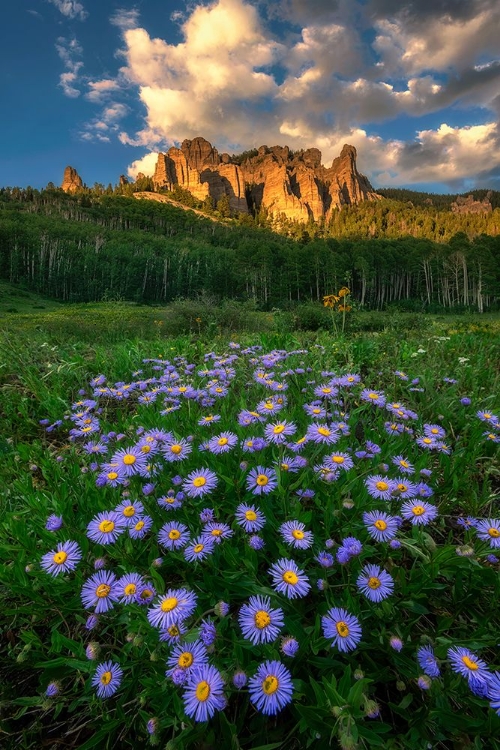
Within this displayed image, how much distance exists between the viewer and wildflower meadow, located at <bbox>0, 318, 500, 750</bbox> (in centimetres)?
92

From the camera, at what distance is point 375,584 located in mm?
1071

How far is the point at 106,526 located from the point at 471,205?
7299 inches

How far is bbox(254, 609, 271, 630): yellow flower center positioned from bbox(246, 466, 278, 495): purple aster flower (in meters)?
0.38

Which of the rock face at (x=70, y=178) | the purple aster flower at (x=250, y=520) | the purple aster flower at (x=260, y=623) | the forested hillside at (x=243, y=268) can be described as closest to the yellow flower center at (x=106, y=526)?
the purple aster flower at (x=250, y=520)

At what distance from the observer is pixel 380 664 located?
1.14m

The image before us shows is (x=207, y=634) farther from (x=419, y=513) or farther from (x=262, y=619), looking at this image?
(x=419, y=513)

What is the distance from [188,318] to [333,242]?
72633 millimetres

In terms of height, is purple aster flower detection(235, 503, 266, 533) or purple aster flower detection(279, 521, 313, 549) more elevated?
purple aster flower detection(235, 503, 266, 533)

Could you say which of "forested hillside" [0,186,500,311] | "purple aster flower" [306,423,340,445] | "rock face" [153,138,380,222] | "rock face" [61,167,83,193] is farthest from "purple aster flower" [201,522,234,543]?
"rock face" [61,167,83,193]

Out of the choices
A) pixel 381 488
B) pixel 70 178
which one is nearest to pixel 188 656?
pixel 381 488

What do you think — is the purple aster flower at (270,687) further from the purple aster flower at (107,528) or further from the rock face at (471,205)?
the rock face at (471,205)

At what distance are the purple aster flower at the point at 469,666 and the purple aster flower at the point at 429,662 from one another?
40 mm

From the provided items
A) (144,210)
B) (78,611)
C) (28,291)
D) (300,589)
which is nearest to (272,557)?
(300,589)

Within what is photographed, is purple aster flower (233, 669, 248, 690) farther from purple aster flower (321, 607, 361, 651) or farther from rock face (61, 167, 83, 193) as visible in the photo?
rock face (61, 167, 83, 193)
